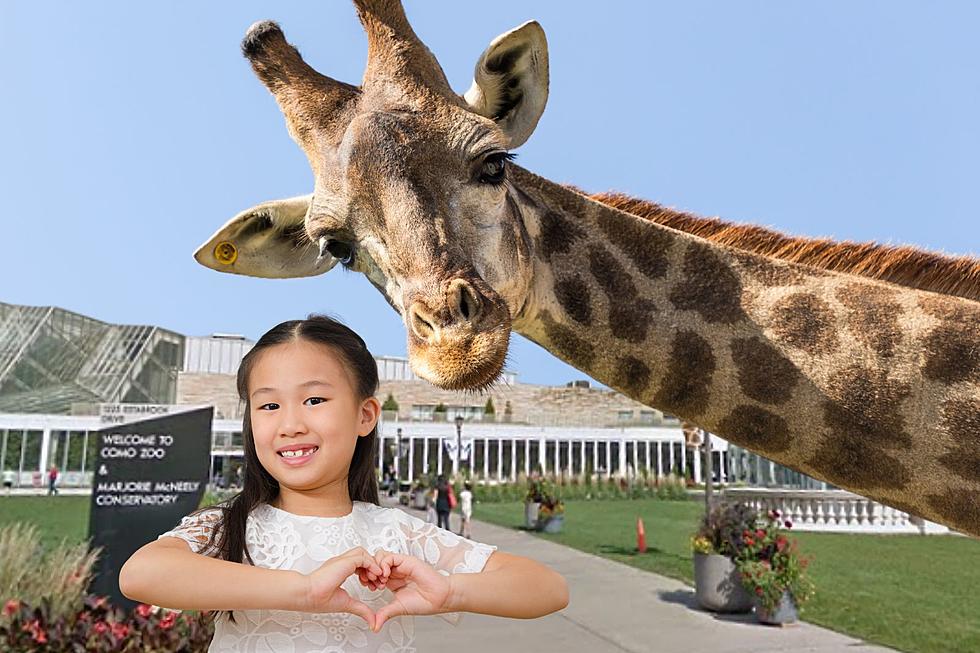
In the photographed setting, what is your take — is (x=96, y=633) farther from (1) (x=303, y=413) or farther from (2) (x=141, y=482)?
(1) (x=303, y=413)

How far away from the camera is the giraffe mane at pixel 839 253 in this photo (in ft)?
8.73

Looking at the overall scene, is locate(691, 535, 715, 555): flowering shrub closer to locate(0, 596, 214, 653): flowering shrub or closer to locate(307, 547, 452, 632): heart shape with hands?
locate(0, 596, 214, 653): flowering shrub

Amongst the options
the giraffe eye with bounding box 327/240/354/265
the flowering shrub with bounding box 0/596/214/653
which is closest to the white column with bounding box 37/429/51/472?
the flowering shrub with bounding box 0/596/214/653

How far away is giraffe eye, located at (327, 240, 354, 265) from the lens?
2.29 meters

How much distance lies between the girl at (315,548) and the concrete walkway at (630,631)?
6.14 metres

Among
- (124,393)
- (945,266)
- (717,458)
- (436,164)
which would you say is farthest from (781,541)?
(717,458)

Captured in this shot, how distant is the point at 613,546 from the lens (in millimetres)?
18578

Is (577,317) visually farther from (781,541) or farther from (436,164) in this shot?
(781,541)

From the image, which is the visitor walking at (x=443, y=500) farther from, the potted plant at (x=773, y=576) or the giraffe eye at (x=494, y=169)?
the giraffe eye at (x=494, y=169)

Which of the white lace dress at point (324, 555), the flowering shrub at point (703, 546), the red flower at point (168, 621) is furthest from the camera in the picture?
the flowering shrub at point (703, 546)

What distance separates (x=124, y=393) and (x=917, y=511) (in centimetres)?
1561

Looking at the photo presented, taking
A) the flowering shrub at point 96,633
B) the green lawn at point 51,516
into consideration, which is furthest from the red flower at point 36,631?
the green lawn at point 51,516

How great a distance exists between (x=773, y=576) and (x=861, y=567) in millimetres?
6108

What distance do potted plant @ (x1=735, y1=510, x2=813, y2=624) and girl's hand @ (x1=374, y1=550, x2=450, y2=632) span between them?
31.8ft
